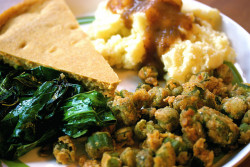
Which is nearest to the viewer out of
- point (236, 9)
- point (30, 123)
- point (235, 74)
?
point (30, 123)

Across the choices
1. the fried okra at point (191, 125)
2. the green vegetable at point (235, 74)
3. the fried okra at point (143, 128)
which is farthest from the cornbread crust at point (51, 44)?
the green vegetable at point (235, 74)

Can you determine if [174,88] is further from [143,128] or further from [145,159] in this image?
[145,159]

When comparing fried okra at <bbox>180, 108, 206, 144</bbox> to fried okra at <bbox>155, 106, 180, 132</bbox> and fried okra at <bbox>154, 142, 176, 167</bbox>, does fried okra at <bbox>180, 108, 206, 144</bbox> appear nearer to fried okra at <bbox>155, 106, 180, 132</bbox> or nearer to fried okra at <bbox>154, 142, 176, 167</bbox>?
fried okra at <bbox>155, 106, 180, 132</bbox>

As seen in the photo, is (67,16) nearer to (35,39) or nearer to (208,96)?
(35,39)

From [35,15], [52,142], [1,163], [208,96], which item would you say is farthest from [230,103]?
[35,15]

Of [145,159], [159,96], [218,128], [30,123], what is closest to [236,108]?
[218,128]

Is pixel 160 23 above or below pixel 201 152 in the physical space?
above
